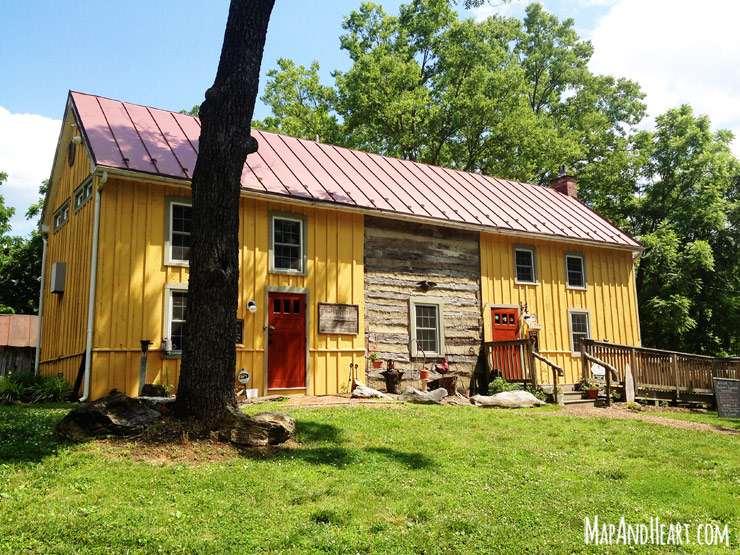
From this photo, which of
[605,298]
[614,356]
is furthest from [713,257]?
[614,356]

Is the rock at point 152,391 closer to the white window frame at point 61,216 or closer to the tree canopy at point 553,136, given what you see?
the white window frame at point 61,216

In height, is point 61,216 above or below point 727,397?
above

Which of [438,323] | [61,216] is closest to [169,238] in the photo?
[61,216]

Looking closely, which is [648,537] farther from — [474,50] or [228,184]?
[474,50]

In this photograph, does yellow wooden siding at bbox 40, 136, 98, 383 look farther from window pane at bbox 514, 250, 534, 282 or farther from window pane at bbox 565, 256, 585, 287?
window pane at bbox 565, 256, 585, 287

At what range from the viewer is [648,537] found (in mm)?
5641

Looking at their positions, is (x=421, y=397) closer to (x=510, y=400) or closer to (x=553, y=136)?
(x=510, y=400)

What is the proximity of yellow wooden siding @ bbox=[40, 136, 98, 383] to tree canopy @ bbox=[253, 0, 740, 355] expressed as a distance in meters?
17.0

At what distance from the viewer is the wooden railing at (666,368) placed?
53.4ft

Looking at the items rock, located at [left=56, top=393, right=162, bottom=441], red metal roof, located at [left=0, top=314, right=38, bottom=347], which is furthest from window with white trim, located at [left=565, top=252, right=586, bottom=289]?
red metal roof, located at [left=0, top=314, right=38, bottom=347]

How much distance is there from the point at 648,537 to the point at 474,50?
3021 cm

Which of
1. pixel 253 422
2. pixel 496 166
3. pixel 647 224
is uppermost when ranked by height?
pixel 496 166

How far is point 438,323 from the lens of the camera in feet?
54.9

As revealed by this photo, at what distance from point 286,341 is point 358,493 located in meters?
8.42
